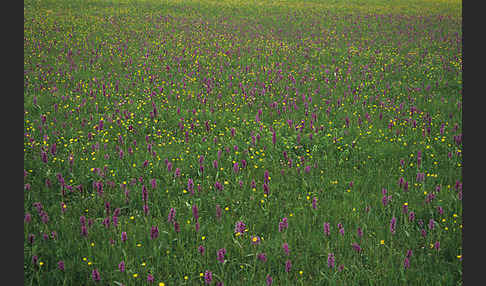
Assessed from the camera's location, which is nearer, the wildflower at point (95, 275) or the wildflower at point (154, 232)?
the wildflower at point (95, 275)

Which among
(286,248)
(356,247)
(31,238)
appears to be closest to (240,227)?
(286,248)

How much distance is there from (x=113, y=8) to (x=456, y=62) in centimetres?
2197

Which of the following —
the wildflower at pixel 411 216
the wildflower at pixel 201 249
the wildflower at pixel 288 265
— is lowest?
the wildflower at pixel 288 265

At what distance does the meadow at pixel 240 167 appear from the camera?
14.3ft

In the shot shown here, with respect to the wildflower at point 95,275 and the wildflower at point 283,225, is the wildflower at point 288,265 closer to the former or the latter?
the wildflower at point 283,225

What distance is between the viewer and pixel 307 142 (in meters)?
7.59

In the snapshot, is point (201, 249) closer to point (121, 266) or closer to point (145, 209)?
point (121, 266)

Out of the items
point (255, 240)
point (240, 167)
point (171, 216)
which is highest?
point (240, 167)

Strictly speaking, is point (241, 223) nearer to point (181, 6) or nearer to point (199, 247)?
point (199, 247)

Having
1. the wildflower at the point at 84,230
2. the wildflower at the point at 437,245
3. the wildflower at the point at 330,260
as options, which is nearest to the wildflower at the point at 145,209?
the wildflower at the point at 84,230

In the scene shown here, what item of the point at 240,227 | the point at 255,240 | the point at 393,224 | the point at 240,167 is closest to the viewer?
the point at 255,240

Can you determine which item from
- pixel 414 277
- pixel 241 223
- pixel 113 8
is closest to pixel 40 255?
pixel 241 223

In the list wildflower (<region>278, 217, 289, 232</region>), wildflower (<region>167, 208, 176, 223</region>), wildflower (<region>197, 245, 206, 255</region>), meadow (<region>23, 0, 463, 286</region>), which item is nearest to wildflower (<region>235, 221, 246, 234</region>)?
meadow (<region>23, 0, 463, 286</region>)

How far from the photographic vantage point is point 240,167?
6.70 meters
